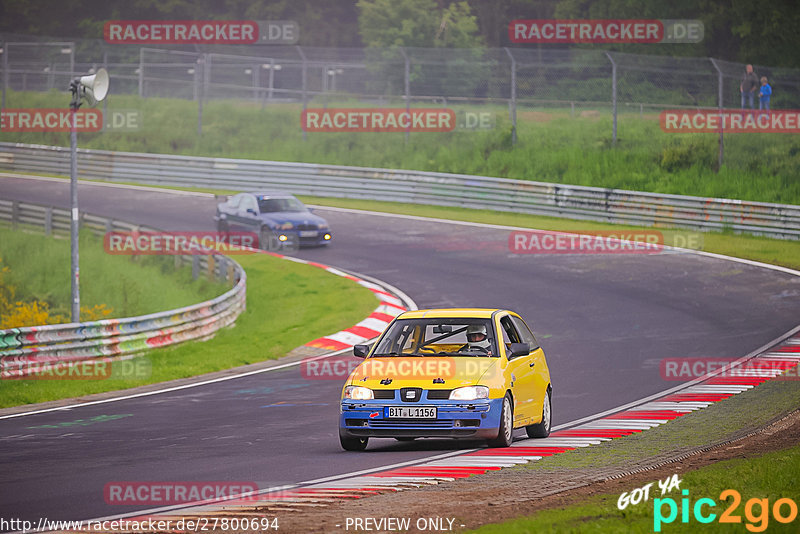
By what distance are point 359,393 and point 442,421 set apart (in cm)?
87

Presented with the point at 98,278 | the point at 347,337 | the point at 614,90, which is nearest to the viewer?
the point at 347,337

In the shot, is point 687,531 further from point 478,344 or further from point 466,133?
point 466,133

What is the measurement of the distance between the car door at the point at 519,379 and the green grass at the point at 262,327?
23.3ft

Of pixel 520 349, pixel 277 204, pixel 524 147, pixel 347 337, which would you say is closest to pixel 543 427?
pixel 520 349

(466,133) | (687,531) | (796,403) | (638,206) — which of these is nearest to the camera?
(687,531)

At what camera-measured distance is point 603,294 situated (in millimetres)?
22969

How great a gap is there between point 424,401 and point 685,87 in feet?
87.5

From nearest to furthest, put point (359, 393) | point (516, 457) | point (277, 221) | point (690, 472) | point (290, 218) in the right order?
point (690, 472), point (516, 457), point (359, 393), point (277, 221), point (290, 218)

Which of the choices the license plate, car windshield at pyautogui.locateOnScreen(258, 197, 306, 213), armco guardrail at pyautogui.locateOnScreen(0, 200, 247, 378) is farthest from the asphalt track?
armco guardrail at pyautogui.locateOnScreen(0, 200, 247, 378)

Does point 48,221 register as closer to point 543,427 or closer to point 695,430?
point 543,427

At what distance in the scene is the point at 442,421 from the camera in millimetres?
10773

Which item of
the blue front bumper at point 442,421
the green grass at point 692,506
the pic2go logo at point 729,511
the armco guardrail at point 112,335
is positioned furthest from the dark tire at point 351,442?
the armco guardrail at point 112,335

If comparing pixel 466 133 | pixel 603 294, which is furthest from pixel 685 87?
pixel 603 294

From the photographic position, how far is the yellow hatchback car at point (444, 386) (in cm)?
1077
